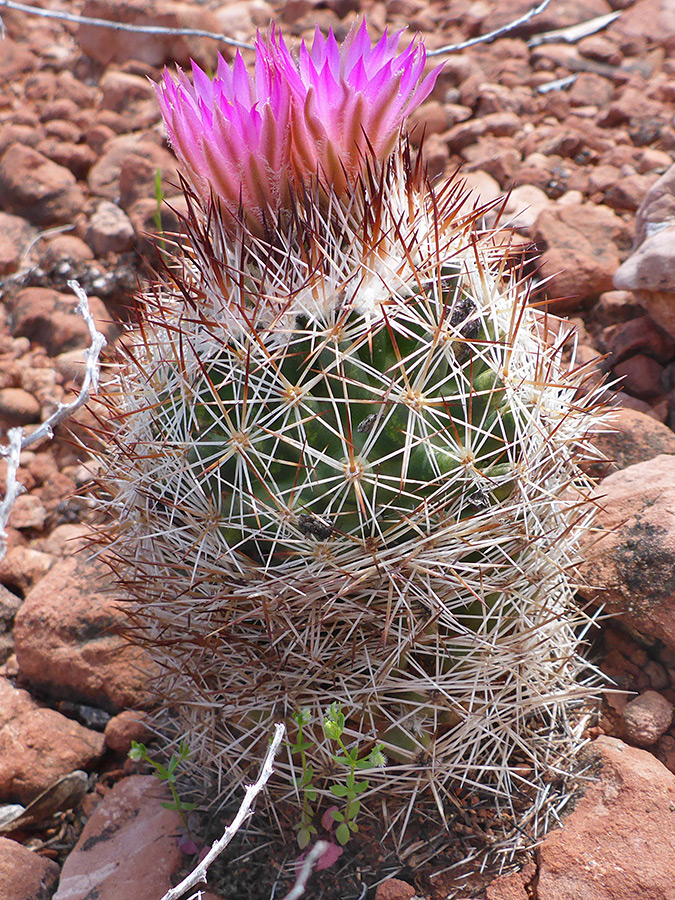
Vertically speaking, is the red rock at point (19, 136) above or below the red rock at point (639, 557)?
above

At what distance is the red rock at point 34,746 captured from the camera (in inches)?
80.2

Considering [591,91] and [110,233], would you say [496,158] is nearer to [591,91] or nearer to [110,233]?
[591,91]

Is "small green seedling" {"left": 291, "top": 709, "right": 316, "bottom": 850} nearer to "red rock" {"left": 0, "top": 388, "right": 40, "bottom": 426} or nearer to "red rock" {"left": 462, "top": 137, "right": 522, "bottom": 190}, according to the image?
"red rock" {"left": 0, "top": 388, "right": 40, "bottom": 426}

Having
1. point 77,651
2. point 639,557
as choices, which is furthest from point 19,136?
point 639,557

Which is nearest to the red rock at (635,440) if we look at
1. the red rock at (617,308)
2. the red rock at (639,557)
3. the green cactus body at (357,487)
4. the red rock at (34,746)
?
the red rock at (639,557)

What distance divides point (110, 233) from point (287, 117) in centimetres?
220

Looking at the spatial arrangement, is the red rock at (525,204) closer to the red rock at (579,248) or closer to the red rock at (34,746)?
the red rock at (579,248)

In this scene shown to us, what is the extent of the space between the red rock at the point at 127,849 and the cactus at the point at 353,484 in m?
0.33

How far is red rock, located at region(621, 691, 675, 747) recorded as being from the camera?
187 centimetres

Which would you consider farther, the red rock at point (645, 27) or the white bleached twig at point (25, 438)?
the red rock at point (645, 27)

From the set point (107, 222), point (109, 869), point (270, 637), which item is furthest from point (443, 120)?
point (109, 869)

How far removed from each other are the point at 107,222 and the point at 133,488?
2.23 metres

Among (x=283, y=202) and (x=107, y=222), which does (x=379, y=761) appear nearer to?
(x=283, y=202)

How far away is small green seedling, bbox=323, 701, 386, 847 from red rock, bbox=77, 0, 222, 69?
3.69 meters
